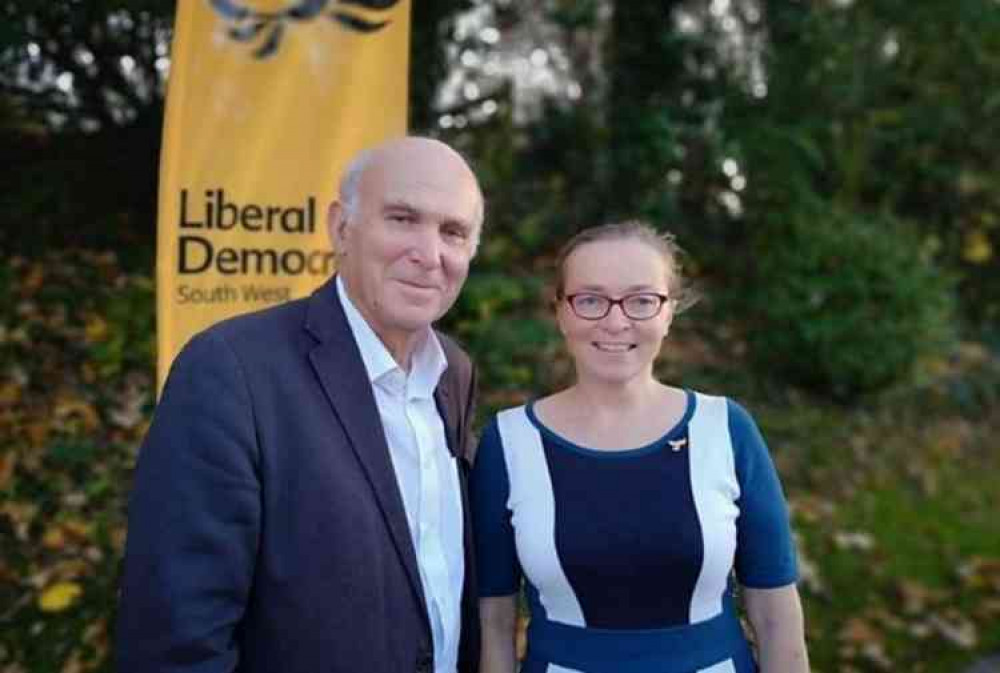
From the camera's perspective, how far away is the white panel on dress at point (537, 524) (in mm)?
2102

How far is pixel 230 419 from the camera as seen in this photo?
1824 mm

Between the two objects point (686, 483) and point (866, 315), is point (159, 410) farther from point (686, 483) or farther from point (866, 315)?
point (866, 315)

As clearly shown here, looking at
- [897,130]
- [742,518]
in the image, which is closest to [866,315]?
[897,130]

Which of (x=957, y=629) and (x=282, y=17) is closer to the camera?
(x=282, y=17)

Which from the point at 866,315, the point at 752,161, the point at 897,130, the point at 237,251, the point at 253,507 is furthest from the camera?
the point at 897,130

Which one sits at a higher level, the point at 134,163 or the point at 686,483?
the point at 134,163

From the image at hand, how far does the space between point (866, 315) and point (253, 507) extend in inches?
228

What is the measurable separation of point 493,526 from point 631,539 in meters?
0.30

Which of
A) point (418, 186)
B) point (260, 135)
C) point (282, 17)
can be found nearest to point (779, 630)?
point (418, 186)

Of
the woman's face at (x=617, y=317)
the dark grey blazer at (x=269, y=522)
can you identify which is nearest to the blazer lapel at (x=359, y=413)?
the dark grey blazer at (x=269, y=522)

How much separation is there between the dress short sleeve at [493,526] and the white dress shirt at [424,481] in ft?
0.16

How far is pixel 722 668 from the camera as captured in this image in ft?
6.96

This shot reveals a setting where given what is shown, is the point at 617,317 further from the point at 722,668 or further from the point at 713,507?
the point at 722,668

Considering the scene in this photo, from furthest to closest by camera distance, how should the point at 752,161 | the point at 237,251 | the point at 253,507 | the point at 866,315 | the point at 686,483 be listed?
1. the point at 752,161
2. the point at 866,315
3. the point at 237,251
4. the point at 686,483
5. the point at 253,507
